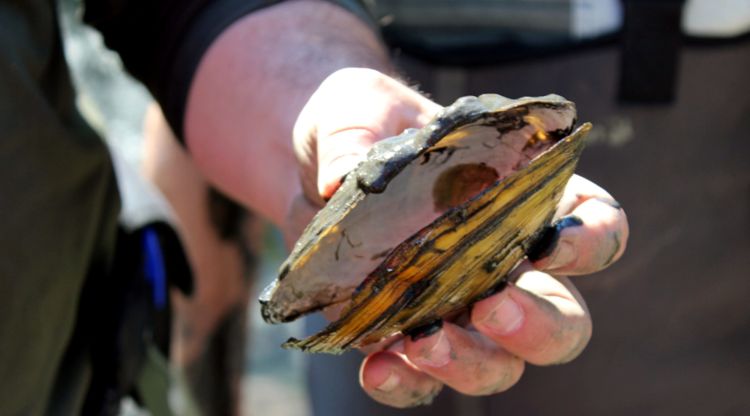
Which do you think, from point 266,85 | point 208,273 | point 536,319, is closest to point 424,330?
point 536,319

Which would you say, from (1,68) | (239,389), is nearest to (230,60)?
(1,68)

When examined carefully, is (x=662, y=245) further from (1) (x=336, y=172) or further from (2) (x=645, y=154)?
(1) (x=336, y=172)

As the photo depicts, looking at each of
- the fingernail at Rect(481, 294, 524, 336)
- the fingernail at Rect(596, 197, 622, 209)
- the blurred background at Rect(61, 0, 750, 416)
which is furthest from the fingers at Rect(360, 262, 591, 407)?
the blurred background at Rect(61, 0, 750, 416)

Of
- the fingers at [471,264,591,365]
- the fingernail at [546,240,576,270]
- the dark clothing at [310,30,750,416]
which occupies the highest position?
the fingernail at [546,240,576,270]

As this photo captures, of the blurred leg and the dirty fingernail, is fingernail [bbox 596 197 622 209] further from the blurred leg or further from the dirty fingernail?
the blurred leg

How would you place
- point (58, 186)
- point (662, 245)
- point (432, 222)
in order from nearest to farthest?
point (432, 222)
point (58, 186)
point (662, 245)

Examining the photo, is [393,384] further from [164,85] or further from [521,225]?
[164,85]

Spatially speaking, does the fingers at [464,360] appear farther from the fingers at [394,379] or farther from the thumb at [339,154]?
the thumb at [339,154]
